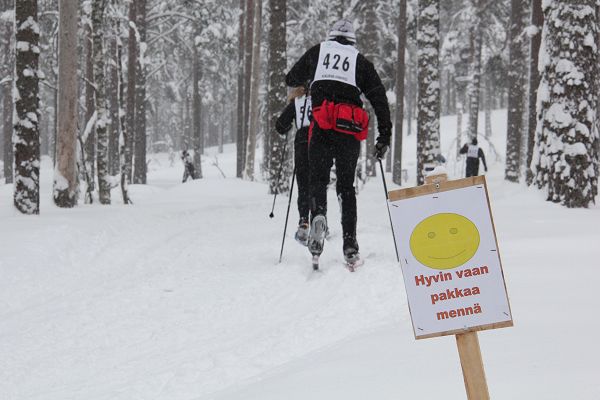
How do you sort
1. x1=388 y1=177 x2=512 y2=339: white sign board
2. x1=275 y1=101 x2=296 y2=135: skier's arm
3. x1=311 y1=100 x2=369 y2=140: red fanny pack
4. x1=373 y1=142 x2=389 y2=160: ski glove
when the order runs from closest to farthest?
1. x1=388 y1=177 x2=512 y2=339: white sign board
2. x1=373 y1=142 x2=389 y2=160: ski glove
3. x1=311 y1=100 x2=369 y2=140: red fanny pack
4. x1=275 y1=101 x2=296 y2=135: skier's arm

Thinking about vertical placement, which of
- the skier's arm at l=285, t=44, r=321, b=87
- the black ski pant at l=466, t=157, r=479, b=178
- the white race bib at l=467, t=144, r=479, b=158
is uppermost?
Answer: the skier's arm at l=285, t=44, r=321, b=87

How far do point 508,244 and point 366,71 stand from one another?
223 cm

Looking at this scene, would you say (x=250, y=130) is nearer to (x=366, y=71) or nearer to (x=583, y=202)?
(x=583, y=202)

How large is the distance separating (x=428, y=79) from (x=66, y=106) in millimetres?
8272

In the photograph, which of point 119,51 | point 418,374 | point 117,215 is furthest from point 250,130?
Answer: point 418,374

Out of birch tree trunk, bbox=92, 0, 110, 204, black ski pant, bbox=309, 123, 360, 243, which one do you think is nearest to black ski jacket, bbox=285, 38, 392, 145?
black ski pant, bbox=309, 123, 360, 243

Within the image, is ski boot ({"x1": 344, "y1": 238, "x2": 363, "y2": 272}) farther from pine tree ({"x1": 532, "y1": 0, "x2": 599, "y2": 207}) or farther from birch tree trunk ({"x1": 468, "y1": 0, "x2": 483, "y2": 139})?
birch tree trunk ({"x1": 468, "y1": 0, "x2": 483, "y2": 139})

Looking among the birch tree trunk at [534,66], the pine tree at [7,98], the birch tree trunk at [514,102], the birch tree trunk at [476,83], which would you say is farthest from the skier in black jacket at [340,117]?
the birch tree trunk at [476,83]

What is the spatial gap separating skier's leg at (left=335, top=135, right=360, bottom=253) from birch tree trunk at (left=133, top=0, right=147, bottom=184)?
14.9 meters

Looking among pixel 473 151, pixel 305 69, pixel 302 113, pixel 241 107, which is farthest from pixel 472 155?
pixel 305 69

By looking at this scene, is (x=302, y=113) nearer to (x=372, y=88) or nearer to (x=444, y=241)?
(x=372, y=88)

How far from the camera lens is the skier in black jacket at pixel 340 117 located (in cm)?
552

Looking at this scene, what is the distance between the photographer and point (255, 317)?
477 centimetres

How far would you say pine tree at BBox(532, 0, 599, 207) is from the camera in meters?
9.02
